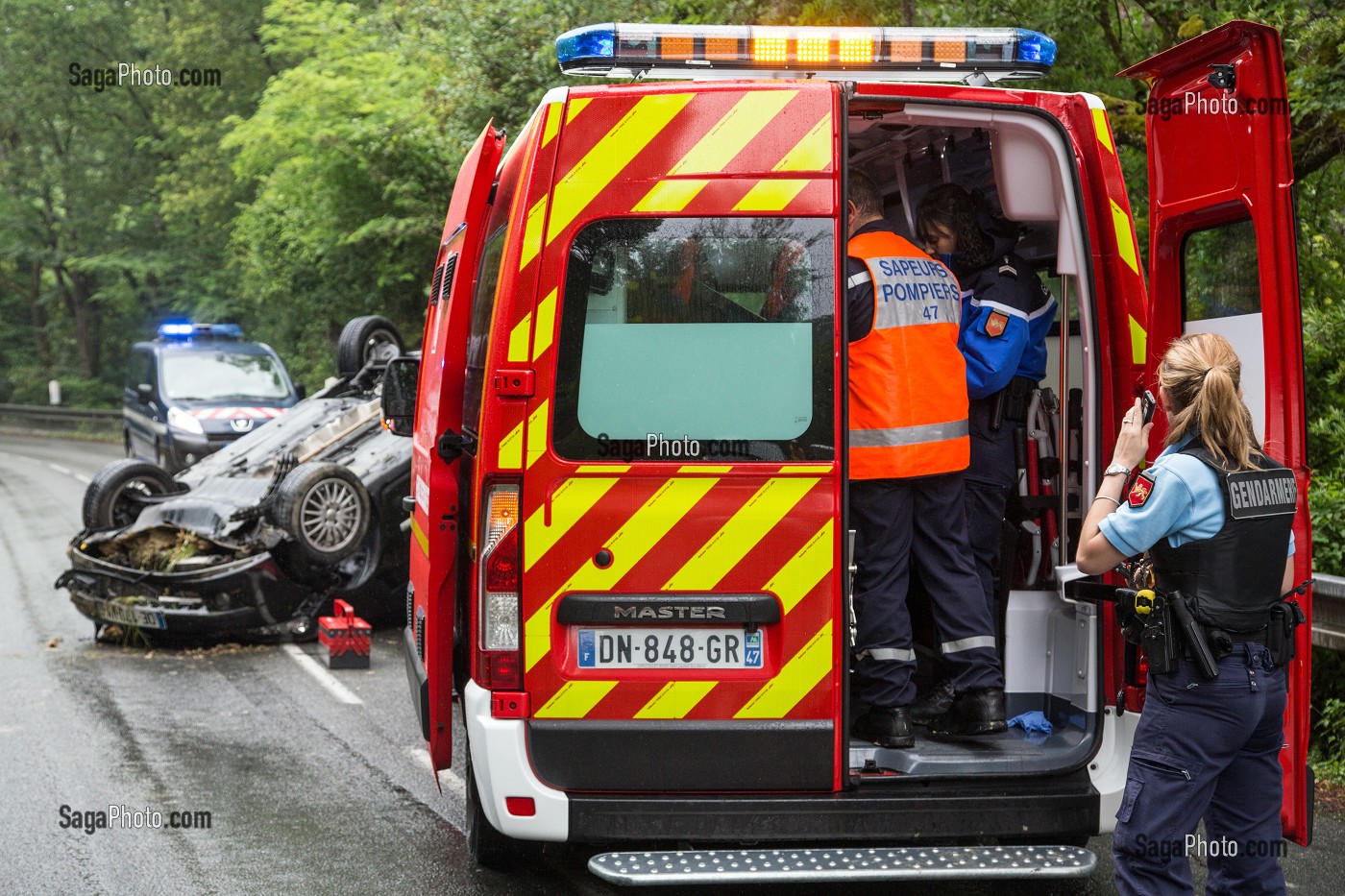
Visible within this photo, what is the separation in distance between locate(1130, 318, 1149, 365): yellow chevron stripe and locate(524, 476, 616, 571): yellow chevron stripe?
1.67m

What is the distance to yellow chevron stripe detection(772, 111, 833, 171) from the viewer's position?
13.1 ft

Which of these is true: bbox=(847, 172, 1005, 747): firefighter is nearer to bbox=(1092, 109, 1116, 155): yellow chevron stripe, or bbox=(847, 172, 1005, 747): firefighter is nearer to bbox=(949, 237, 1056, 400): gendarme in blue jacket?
bbox=(949, 237, 1056, 400): gendarme in blue jacket

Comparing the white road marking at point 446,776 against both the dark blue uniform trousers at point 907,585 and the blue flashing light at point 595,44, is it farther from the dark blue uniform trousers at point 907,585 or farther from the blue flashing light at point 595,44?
the blue flashing light at point 595,44

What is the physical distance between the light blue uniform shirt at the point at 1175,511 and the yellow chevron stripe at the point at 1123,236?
3.31 ft

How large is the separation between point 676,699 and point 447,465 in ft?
4.53

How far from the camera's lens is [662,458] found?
3.97 meters

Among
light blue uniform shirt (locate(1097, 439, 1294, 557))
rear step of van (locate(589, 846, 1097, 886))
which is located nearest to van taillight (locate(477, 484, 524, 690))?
rear step of van (locate(589, 846, 1097, 886))

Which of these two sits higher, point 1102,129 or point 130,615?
point 1102,129

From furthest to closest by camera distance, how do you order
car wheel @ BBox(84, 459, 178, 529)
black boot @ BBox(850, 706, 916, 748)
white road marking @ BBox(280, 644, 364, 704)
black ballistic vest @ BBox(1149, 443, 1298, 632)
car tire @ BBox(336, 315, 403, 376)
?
car wheel @ BBox(84, 459, 178, 529) < car tire @ BBox(336, 315, 403, 376) < white road marking @ BBox(280, 644, 364, 704) < black boot @ BBox(850, 706, 916, 748) < black ballistic vest @ BBox(1149, 443, 1298, 632)

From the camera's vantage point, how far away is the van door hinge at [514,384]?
391 centimetres

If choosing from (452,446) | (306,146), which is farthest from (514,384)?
Result: (306,146)

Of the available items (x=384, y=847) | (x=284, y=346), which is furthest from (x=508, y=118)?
(x=284, y=346)

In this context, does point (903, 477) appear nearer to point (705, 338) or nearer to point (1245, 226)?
point (705, 338)

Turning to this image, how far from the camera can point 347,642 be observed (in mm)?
8508
